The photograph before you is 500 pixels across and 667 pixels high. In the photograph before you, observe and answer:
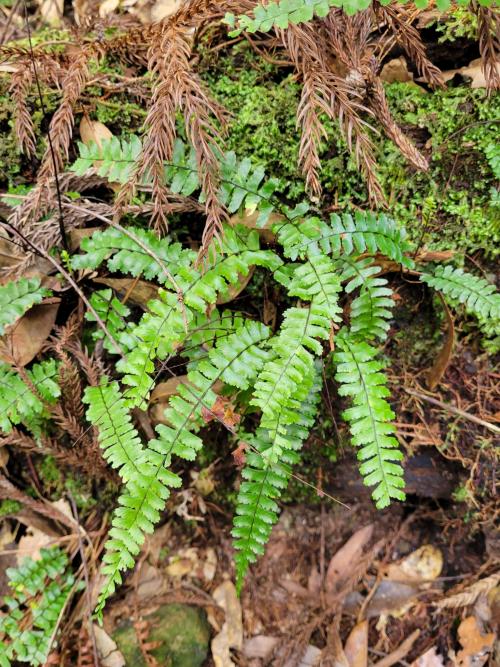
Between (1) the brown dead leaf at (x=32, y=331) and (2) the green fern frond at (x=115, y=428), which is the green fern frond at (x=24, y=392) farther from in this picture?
(2) the green fern frond at (x=115, y=428)

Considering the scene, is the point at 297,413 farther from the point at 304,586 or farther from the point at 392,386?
the point at 304,586

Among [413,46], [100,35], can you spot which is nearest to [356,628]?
[413,46]

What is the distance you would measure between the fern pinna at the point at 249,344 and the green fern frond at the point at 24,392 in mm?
305

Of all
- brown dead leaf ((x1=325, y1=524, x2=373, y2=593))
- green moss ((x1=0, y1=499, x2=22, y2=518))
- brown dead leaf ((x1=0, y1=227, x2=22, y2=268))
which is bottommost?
brown dead leaf ((x1=325, y1=524, x2=373, y2=593))

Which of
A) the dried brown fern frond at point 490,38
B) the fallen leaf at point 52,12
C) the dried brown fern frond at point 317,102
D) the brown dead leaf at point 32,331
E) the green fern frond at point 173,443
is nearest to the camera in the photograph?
the green fern frond at point 173,443

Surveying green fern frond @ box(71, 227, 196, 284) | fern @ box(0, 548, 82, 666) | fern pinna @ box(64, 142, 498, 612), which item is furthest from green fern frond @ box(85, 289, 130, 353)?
fern @ box(0, 548, 82, 666)

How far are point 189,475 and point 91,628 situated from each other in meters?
1.00

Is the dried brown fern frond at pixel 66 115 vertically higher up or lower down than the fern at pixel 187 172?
higher up

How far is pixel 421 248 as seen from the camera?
2.83 meters

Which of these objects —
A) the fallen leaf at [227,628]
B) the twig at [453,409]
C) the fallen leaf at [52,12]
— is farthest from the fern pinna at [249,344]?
the fallen leaf at [52,12]

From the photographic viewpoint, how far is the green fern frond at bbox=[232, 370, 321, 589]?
8.09 ft

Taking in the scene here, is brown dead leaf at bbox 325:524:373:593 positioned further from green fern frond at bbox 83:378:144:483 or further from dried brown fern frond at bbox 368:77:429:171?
dried brown fern frond at bbox 368:77:429:171

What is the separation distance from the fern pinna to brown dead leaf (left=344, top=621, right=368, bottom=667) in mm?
1170

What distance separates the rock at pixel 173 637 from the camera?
3059 millimetres
